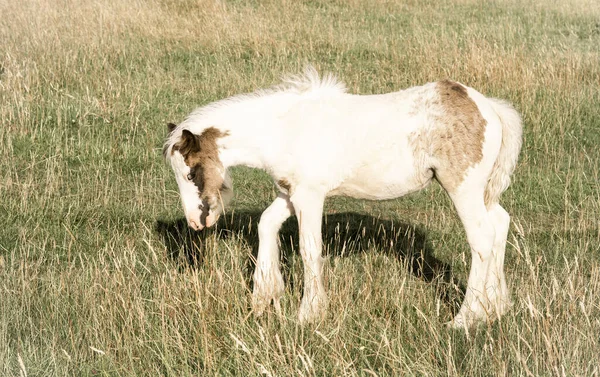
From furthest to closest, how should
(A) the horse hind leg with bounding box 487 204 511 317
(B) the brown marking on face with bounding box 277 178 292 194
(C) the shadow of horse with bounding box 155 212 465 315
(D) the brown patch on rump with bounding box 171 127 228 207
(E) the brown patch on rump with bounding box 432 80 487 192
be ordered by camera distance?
(C) the shadow of horse with bounding box 155 212 465 315 < (D) the brown patch on rump with bounding box 171 127 228 207 < (B) the brown marking on face with bounding box 277 178 292 194 < (E) the brown patch on rump with bounding box 432 80 487 192 < (A) the horse hind leg with bounding box 487 204 511 317

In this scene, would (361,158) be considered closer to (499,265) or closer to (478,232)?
(478,232)

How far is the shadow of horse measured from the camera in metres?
5.88

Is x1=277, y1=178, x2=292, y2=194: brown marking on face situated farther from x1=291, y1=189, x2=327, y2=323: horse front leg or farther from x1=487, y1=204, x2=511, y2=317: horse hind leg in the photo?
x1=487, y1=204, x2=511, y2=317: horse hind leg

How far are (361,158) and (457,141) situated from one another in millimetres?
643

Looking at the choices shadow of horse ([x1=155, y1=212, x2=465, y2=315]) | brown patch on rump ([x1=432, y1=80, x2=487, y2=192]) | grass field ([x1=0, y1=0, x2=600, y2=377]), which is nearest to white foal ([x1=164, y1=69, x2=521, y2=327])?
brown patch on rump ([x1=432, y1=80, x2=487, y2=192])

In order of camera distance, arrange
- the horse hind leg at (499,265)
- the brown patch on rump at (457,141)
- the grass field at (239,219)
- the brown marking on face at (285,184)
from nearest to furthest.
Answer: the grass field at (239,219) → the horse hind leg at (499,265) → the brown patch on rump at (457,141) → the brown marking on face at (285,184)

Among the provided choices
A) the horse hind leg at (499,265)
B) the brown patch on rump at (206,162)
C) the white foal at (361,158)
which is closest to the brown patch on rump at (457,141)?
the white foal at (361,158)

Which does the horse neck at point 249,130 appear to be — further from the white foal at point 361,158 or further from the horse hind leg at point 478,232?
the horse hind leg at point 478,232

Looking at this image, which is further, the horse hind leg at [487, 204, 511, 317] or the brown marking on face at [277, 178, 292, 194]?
the brown marking on face at [277, 178, 292, 194]

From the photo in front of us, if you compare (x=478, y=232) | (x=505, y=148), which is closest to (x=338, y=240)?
(x=478, y=232)

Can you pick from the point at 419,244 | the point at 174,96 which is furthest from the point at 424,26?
the point at 419,244

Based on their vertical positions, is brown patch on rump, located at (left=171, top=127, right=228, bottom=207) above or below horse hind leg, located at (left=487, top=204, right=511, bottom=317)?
above

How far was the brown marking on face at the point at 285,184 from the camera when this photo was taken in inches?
193

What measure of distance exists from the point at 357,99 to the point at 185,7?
1068 centimetres
